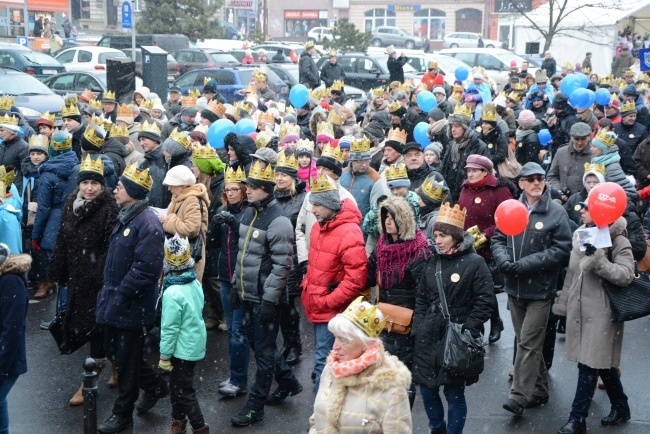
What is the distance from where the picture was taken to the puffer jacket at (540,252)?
7.07 m

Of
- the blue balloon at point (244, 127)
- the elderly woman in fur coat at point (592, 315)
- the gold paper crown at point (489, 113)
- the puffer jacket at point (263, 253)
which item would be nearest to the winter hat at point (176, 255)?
the puffer jacket at point (263, 253)

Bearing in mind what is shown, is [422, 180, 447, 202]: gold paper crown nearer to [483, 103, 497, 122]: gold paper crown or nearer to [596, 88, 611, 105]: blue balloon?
[483, 103, 497, 122]: gold paper crown

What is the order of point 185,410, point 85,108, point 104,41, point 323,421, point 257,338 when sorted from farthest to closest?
point 104,41, point 85,108, point 257,338, point 185,410, point 323,421

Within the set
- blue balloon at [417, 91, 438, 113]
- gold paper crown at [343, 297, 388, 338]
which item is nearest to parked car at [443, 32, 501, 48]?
blue balloon at [417, 91, 438, 113]

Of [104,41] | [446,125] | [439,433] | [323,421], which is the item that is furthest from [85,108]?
[104,41]

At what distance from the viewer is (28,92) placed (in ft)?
65.5

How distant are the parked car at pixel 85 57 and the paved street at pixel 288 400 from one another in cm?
2119

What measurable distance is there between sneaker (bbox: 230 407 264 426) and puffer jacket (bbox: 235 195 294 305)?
2.80 feet

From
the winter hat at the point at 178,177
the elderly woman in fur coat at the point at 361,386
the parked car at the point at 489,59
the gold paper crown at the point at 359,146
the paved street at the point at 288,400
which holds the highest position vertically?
the parked car at the point at 489,59

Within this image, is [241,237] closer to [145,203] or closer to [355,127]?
[145,203]

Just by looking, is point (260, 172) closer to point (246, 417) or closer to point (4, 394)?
point (246, 417)

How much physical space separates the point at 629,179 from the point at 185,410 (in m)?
5.11

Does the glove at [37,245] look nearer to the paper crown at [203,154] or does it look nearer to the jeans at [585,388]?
the paper crown at [203,154]

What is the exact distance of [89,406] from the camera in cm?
625
